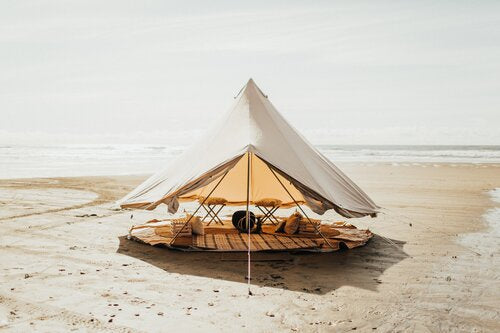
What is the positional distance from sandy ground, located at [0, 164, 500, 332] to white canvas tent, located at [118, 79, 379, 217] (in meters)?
0.76

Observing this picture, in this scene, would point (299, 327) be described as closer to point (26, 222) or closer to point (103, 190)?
point (26, 222)

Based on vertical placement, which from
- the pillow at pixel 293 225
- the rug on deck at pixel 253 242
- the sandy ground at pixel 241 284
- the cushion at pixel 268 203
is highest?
the cushion at pixel 268 203

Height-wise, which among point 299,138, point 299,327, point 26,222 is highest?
point 299,138

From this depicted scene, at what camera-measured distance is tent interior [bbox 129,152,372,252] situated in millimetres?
6375

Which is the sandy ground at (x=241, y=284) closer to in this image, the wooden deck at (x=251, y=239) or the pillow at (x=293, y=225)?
the wooden deck at (x=251, y=239)

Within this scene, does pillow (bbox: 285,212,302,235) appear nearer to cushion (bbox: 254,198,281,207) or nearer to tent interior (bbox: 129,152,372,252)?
tent interior (bbox: 129,152,372,252)

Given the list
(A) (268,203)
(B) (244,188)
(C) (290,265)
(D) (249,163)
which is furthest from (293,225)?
(B) (244,188)

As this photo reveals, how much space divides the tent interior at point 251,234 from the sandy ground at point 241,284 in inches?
9.8

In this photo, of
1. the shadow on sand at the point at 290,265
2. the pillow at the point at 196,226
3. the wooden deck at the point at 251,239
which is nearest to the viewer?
the shadow on sand at the point at 290,265

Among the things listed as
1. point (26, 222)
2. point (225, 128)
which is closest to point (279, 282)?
point (225, 128)

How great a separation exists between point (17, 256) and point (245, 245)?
10.1ft

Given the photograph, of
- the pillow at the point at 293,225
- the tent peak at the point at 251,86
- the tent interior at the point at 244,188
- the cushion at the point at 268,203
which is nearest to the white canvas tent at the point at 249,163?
the tent peak at the point at 251,86

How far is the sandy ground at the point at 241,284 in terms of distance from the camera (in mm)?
3812

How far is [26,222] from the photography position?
813 centimetres
